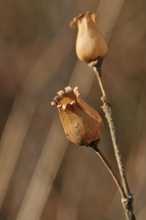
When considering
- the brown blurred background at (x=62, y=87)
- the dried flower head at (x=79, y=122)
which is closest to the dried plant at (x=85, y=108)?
the dried flower head at (x=79, y=122)

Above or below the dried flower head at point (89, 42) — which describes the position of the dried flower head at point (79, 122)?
below

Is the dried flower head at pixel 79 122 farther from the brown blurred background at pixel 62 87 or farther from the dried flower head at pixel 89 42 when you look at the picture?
the brown blurred background at pixel 62 87

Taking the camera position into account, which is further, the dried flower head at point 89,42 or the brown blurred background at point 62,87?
the brown blurred background at point 62,87

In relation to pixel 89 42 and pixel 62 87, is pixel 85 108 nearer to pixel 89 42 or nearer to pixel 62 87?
pixel 89 42

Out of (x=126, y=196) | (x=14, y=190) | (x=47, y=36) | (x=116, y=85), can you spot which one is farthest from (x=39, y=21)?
(x=126, y=196)

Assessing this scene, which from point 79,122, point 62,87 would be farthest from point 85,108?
point 62,87

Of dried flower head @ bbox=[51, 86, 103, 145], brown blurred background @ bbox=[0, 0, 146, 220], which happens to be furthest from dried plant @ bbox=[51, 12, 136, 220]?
brown blurred background @ bbox=[0, 0, 146, 220]

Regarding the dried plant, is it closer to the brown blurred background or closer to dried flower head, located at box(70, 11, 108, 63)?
dried flower head, located at box(70, 11, 108, 63)
